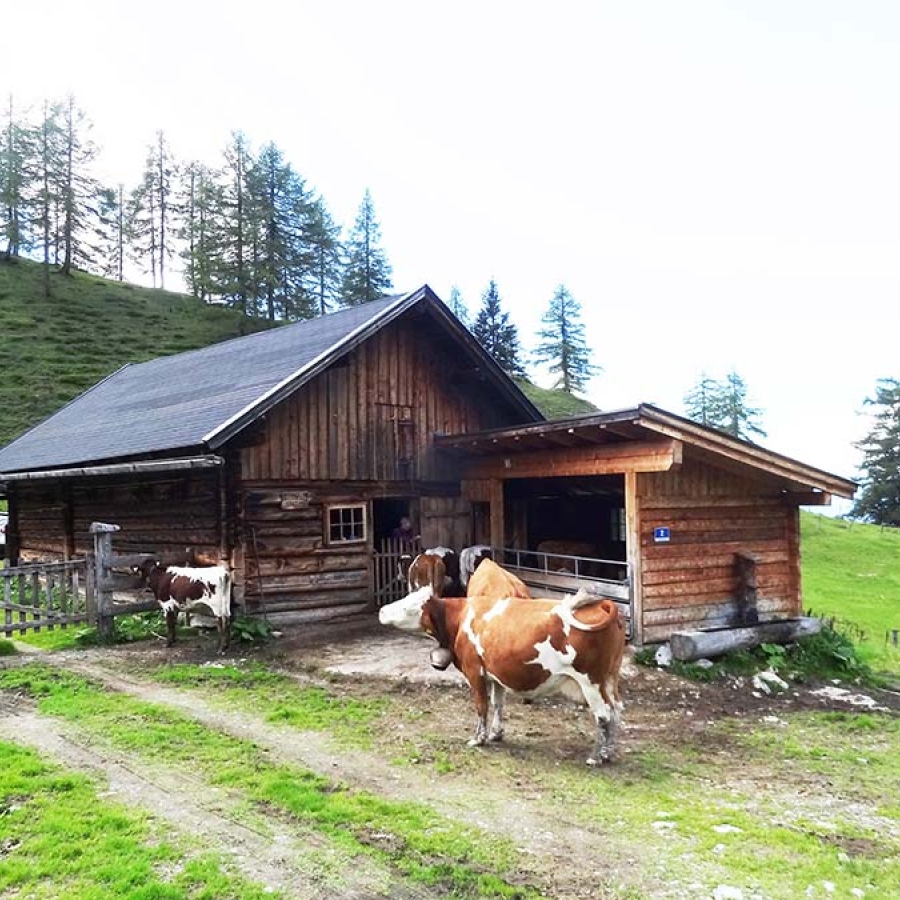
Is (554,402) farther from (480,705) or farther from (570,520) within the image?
(480,705)

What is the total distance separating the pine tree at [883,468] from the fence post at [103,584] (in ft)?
156

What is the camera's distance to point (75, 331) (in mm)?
50750

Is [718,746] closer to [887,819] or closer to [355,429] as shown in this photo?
[887,819]

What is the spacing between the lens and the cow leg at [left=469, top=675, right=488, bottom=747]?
21.8 feet

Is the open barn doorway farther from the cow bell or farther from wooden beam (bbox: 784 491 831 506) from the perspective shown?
the cow bell

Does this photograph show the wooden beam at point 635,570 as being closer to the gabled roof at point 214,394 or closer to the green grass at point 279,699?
the green grass at point 279,699

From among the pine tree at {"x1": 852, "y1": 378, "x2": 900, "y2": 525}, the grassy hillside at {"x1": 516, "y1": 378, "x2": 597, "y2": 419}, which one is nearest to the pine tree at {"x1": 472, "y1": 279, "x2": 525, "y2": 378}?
the grassy hillside at {"x1": 516, "y1": 378, "x2": 597, "y2": 419}

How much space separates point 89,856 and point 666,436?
801 cm

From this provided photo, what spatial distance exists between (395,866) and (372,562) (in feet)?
30.4

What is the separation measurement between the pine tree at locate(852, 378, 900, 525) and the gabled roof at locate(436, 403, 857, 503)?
40997 mm

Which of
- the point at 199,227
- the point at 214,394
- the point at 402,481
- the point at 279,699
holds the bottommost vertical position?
the point at 279,699

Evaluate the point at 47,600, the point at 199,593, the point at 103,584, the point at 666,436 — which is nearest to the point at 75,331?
the point at 47,600

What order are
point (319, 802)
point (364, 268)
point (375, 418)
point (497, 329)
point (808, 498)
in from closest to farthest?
point (319, 802)
point (808, 498)
point (375, 418)
point (364, 268)
point (497, 329)

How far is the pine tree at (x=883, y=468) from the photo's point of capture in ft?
153
